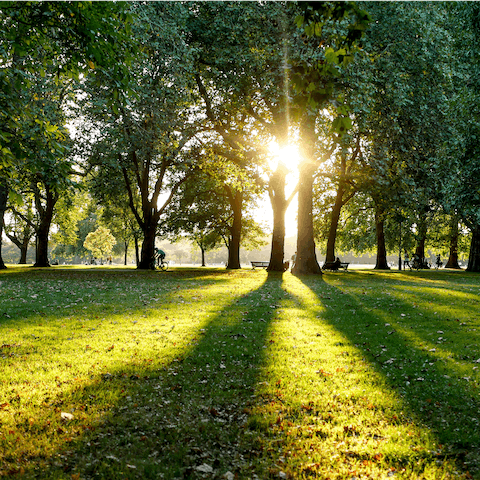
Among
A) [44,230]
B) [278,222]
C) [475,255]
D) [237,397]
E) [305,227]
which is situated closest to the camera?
[237,397]

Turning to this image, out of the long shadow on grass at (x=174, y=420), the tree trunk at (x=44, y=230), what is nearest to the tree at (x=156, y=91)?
the long shadow on grass at (x=174, y=420)

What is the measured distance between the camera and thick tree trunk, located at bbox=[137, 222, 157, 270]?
33.2 meters

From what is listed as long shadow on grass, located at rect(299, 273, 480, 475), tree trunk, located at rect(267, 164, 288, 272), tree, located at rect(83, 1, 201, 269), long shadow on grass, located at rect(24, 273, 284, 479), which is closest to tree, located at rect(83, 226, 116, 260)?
tree trunk, located at rect(267, 164, 288, 272)

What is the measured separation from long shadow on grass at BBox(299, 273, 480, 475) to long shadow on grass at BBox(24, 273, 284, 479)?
7.65ft

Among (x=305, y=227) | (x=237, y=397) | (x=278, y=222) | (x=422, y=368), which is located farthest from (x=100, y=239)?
(x=422, y=368)

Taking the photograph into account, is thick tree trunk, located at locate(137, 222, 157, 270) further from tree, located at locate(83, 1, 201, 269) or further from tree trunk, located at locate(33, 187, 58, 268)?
tree trunk, located at locate(33, 187, 58, 268)

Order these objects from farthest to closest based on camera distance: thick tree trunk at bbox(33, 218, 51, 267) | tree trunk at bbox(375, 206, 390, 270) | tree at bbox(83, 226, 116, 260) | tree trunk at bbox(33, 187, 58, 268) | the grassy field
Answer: tree at bbox(83, 226, 116, 260)
tree trunk at bbox(375, 206, 390, 270)
thick tree trunk at bbox(33, 218, 51, 267)
tree trunk at bbox(33, 187, 58, 268)
the grassy field

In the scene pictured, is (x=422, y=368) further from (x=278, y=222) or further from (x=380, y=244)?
(x=380, y=244)

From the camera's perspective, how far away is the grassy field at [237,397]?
13.4 feet

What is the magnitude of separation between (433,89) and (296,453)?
65.1ft

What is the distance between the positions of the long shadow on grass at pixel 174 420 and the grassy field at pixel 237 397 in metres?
0.02

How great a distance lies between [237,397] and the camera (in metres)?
5.71

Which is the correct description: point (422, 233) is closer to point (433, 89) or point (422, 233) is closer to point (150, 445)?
point (433, 89)

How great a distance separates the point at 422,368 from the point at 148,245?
94.9 ft
